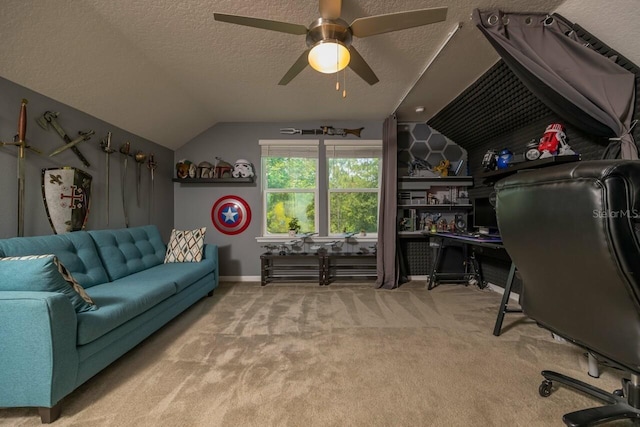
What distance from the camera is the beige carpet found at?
1.31m

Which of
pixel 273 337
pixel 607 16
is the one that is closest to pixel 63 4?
pixel 273 337

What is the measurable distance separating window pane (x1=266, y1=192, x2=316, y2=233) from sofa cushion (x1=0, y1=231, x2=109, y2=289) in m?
2.19

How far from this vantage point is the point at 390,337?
7.02ft

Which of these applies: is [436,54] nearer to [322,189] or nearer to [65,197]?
[322,189]

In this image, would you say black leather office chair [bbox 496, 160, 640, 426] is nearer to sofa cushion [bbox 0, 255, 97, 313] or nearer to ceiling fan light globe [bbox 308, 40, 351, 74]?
ceiling fan light globe [bbox 308, 40, 351, 74]

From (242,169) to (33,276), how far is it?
2.68 metres

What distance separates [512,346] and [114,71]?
4.01 meters

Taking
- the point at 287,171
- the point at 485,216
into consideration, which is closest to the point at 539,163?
the point at 485,216

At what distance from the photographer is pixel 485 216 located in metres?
3.23

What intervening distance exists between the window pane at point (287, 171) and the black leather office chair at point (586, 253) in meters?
3.08

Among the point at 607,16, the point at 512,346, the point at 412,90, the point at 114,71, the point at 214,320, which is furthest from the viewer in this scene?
the point at 412,90

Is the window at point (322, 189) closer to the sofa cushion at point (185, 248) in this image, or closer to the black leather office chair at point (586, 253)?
the sofa cushion at point (185, 248)

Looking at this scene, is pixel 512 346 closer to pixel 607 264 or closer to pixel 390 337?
pixel 390 337

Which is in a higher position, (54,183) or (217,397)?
(54,183)
